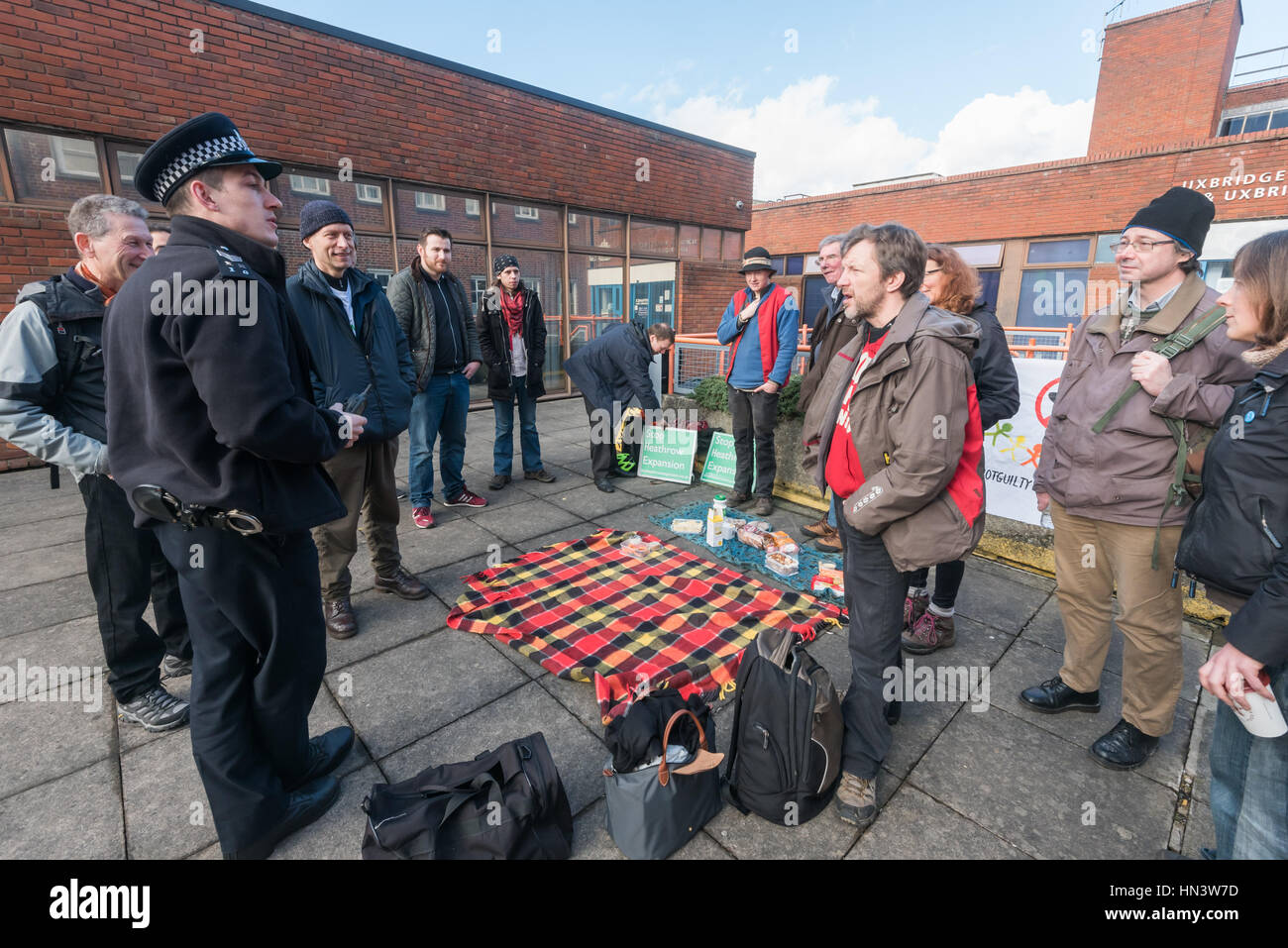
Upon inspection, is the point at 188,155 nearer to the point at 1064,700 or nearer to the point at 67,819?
the point at 67,819

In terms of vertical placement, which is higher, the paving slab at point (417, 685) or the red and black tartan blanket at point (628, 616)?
the red and black tartan blanket at point (628, 616)

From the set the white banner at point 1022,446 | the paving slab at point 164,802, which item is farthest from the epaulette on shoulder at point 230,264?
the white banner at point 1022,446

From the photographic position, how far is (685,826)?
206cm

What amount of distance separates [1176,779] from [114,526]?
4784mm

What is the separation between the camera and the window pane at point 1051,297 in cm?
1552

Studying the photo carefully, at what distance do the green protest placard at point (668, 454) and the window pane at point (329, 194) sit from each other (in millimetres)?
4893

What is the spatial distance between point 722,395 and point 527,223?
18.3ft

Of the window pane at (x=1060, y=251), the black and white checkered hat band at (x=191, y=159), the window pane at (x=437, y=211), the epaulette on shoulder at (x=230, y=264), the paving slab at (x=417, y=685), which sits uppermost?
the window pane at (x=1060, y=251)

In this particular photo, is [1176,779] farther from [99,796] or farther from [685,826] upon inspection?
[99,796]

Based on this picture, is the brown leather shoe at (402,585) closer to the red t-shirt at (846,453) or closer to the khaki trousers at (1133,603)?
the red t-shirt at (846,453)

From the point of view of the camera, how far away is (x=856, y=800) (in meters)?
2.20

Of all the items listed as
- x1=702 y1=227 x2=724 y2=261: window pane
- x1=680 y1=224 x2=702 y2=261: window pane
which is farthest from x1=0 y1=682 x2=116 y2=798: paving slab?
x1=702 y1=227 x2=724 y2=261: window pane

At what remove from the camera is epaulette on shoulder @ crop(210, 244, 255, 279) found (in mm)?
1665

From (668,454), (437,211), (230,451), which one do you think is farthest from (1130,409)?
(437,211)
